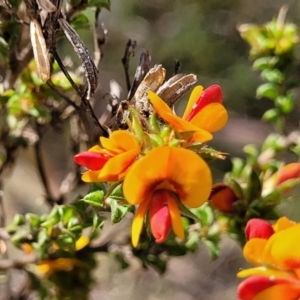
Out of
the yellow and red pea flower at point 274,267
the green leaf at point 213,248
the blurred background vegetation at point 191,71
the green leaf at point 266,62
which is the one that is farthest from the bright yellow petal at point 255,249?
the blurred background vegetation at point 191,71

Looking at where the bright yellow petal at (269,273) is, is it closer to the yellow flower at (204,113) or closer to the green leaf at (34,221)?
the yellow flower at (204,113)

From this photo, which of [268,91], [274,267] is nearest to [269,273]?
[274,267]

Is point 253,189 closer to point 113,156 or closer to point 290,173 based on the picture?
point 290,173

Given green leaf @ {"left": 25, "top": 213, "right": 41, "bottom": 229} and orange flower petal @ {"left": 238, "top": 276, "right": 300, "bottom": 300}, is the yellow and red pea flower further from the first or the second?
green leaf @ {"left": 25, "top": 213, "right": 41, "bottom": 229}

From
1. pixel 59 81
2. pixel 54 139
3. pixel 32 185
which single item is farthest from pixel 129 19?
pixel 59 81

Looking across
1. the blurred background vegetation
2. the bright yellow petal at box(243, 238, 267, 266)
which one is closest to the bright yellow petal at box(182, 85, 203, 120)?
the bright yellow petal at box(243, 238, 267, 266)

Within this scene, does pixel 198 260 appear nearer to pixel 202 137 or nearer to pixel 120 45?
pixel 120 45
